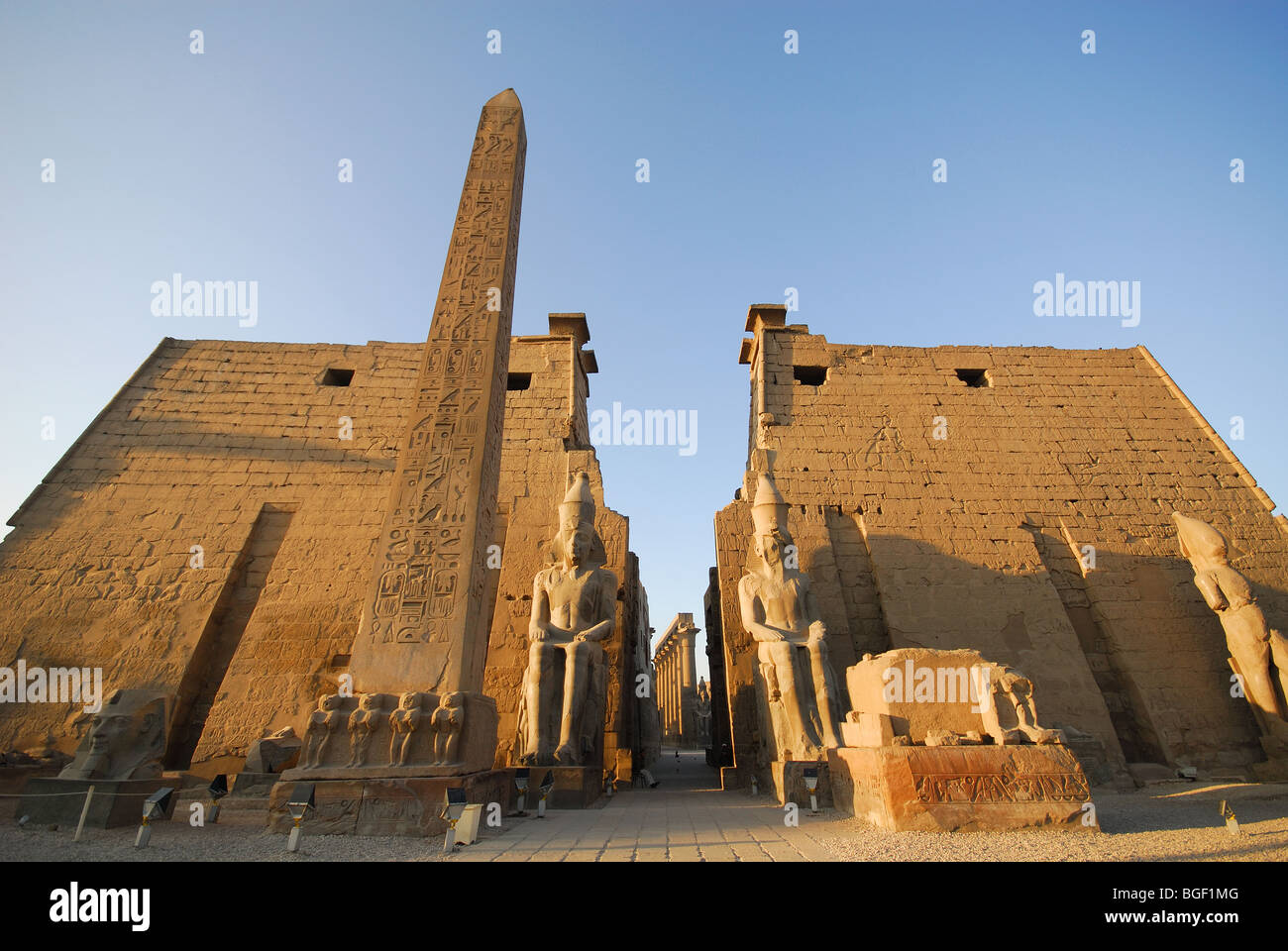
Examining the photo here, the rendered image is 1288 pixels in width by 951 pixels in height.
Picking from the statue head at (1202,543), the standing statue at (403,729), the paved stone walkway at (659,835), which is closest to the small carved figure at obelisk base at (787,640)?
the paved stone walkway at (659,835)

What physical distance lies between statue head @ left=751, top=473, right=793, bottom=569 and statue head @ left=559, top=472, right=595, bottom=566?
1647mm

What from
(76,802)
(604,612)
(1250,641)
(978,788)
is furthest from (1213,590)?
(76,802)

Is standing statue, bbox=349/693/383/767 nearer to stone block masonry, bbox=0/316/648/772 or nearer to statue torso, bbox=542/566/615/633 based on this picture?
statue torso, bbox=542/566/615/633

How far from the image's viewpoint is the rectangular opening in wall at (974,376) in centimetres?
979

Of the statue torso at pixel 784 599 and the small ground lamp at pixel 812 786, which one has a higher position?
the statue torso at pixel 784 599

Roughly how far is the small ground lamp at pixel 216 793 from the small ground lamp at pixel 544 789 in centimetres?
181

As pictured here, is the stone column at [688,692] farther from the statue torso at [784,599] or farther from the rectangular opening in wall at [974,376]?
the statue torso at [784,599]

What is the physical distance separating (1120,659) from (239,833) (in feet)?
28.6

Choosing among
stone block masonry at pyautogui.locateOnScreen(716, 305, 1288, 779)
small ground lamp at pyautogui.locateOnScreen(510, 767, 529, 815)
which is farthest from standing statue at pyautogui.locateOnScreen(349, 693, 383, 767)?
stone block masonry at pyautogui.locateOnScreen(716, 305, 1288, 779)

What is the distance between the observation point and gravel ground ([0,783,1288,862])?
271 centimetres

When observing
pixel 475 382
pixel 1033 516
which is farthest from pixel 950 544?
pixel 475 382

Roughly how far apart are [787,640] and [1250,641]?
5031 millimetres

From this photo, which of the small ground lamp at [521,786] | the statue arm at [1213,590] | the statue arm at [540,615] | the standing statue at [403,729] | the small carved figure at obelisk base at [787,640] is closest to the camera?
the standing statue at [403,729]
